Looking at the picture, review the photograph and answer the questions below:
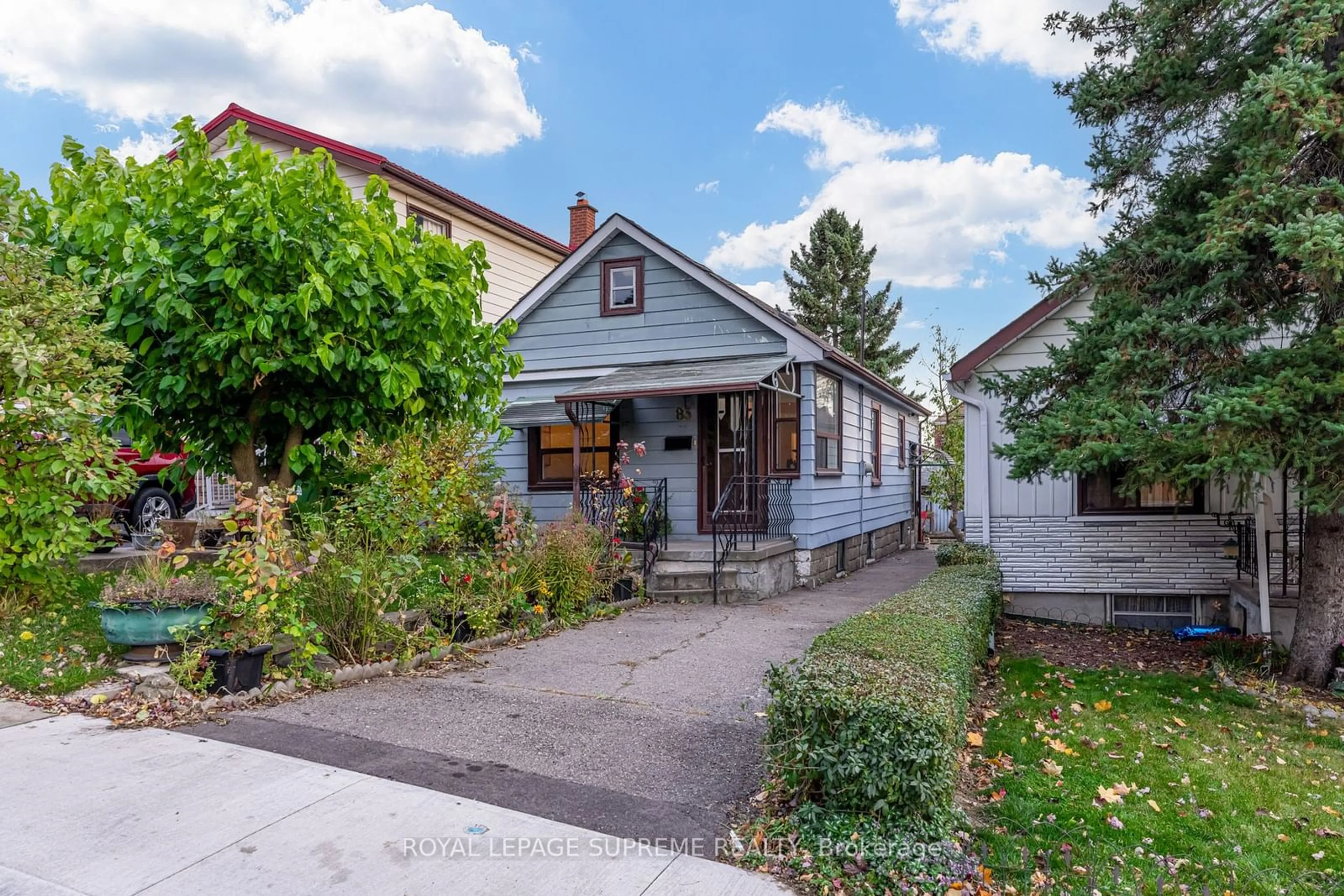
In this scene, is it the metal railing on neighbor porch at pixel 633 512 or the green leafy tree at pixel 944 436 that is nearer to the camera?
the metal railing on neighbor porch at pixel 633 512

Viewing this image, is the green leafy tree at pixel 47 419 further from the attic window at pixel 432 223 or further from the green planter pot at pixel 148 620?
the attic window at pixel 432 223

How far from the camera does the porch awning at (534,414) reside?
472 inches

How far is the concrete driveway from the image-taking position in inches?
151

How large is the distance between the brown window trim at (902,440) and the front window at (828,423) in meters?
5.66

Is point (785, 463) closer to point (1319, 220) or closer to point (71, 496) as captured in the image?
point (1319, 220)

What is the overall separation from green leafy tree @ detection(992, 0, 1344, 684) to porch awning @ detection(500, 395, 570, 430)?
6677 mm

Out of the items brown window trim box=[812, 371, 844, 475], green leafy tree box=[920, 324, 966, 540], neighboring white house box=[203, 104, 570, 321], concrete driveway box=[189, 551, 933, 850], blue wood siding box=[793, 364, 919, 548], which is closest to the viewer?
concrete driveway box=[189, 551, 933, 850]

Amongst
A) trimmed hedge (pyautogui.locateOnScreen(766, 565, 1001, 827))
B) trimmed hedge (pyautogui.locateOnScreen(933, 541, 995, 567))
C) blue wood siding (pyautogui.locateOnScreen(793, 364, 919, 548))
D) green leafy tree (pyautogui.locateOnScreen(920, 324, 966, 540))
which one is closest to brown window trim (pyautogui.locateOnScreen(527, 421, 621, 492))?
blue wood siding (pyautogui.locateOnScreen(793, 364, 919, 548))

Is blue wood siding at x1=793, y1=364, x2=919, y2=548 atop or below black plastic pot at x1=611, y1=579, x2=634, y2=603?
atop

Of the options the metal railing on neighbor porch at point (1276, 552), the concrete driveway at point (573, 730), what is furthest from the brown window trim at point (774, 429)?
the metal railing on neighbor porch at point (1276, 552)

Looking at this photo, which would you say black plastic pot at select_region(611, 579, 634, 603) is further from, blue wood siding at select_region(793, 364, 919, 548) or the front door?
blue wood siding at select_region(793, 364, 919, 548)

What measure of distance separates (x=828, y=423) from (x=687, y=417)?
238 cm

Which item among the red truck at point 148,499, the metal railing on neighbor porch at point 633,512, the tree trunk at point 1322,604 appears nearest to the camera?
the tree trunk at point 1322,604

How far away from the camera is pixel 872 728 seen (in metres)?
3.39
